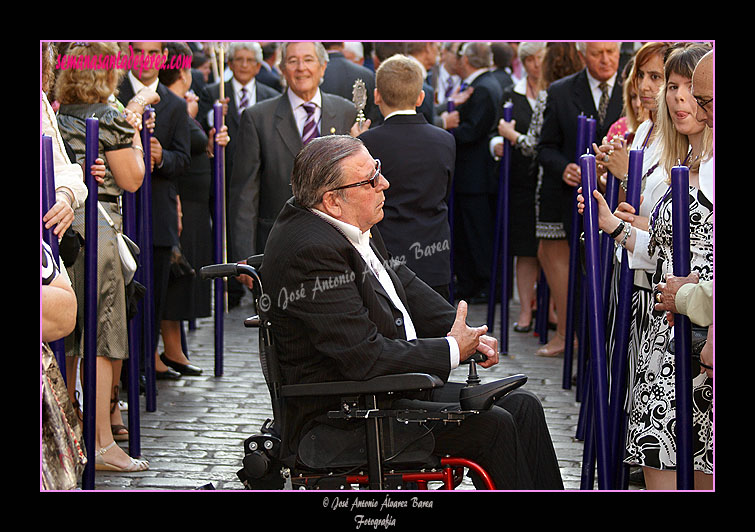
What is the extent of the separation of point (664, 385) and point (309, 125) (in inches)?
130

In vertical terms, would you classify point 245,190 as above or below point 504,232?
above

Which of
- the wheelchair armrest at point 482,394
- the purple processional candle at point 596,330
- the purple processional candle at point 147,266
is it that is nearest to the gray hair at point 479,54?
the purple processional candle at point 147,266

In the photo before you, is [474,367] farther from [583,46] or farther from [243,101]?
[243,101]

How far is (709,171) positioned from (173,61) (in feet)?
13.8

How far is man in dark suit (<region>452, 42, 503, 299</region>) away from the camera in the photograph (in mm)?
9195

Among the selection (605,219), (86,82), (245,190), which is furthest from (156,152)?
(605,219)

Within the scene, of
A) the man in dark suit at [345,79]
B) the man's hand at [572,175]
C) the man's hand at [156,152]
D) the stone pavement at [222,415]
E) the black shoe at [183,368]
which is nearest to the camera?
the stone pavement at [222,415]

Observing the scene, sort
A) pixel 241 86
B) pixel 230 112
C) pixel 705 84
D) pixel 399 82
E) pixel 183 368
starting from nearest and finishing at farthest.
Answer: pixel 705 84 < pixel 399 82 < pixel 183 368 < pixel 230 112 < pixel 241 86

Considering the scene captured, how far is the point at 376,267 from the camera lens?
4266mm

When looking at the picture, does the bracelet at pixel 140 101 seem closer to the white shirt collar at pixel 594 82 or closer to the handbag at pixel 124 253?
the handbag at pixel 124 253

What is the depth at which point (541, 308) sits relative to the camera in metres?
8.15

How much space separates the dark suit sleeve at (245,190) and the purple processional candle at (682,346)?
3.36m

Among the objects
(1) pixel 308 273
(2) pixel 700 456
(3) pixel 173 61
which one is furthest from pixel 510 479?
(3) pixel 173 61

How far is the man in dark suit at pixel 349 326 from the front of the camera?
3744 mm
